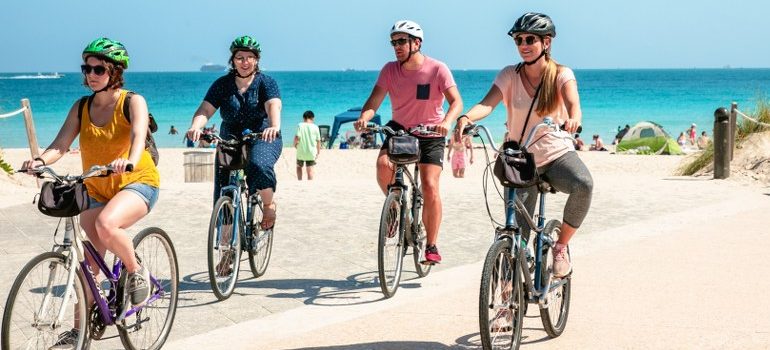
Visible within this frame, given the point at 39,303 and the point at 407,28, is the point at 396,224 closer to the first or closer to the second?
the point at 407,28

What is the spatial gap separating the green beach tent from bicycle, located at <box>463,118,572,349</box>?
1087 inches

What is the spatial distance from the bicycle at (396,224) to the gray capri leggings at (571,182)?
4.71 ft

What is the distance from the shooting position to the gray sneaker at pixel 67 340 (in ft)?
16.1

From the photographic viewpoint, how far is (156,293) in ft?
18.4

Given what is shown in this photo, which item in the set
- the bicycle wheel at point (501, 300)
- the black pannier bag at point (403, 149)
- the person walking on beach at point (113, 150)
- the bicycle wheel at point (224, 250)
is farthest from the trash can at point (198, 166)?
the bicycle wheel at point (501, 300)

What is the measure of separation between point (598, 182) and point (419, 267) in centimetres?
745

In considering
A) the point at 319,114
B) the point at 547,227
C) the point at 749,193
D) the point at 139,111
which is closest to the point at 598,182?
the point at 749,193

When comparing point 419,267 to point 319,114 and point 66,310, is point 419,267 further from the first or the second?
point 319,114

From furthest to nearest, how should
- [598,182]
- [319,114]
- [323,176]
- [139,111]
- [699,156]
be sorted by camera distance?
[319,114] < [323,176] < [699,156] < [598,182] < [139,111]

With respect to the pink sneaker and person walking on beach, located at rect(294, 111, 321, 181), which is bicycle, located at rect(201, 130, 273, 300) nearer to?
the pink sneaker

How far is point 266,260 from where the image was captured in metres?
7.96

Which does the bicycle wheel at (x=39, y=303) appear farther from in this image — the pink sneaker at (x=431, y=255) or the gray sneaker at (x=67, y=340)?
the pink sneaker at (x=431, y=255)

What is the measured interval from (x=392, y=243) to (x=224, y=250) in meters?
1.10

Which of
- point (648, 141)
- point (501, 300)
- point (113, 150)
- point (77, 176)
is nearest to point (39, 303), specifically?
point (77, 176)
